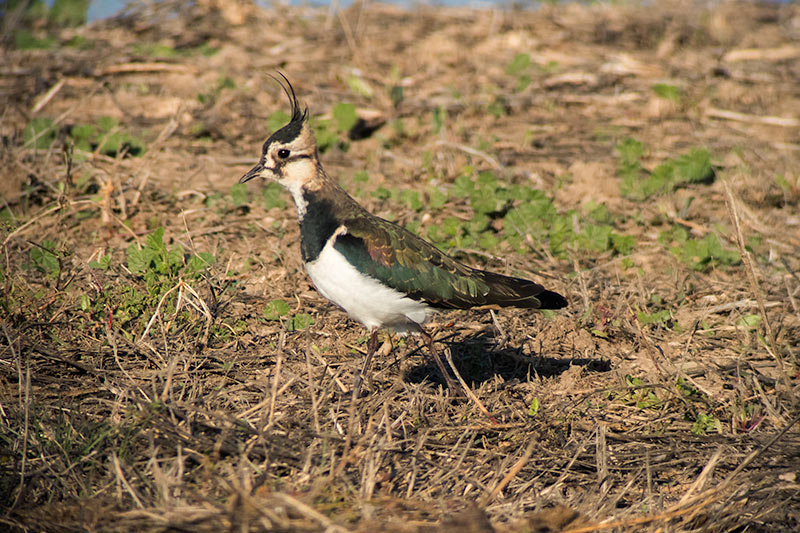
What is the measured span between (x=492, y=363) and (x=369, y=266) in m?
1.38

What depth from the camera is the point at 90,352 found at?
15.7ft

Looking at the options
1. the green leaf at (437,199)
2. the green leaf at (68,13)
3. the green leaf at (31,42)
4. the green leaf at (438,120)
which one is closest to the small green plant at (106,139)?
the green leaf at (31,42)

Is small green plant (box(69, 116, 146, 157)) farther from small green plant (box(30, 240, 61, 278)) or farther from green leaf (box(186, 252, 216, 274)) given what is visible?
green leaf (box(186, 252, 216, 274))

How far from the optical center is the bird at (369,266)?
14.6ft

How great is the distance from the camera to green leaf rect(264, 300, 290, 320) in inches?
215

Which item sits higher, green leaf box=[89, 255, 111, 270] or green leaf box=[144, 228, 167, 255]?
green leaf box=[144, 228, 167, 255]

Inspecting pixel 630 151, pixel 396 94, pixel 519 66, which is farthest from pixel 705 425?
pixel 519 66

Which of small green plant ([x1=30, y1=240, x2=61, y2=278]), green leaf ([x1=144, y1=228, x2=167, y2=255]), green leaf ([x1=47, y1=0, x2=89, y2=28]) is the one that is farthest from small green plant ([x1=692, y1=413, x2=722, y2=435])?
green leaf ([x1=47, y1=0, x2=89, y2=28])

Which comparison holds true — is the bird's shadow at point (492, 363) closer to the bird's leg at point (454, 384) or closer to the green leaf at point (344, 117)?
the bird's leg at point (454, 384)

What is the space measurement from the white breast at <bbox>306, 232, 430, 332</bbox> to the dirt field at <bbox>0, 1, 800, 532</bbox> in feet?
1.33

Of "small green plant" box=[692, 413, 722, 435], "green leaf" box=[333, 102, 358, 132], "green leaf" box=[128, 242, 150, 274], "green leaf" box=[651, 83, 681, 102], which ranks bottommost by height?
"small green plant" box=[692, 413, 722, 435]

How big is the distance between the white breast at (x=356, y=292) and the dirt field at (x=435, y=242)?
16.0 inches

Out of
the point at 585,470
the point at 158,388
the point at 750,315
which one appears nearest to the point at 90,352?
the point at 158,388

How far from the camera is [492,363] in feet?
17.5
